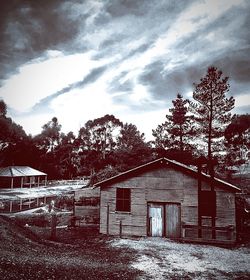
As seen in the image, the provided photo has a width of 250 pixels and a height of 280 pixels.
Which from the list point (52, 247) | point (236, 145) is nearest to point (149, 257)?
point (52, 247)

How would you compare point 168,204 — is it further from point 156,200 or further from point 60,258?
point 60,258

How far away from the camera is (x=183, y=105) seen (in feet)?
155

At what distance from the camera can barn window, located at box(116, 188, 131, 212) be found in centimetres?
1980

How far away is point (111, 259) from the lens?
1330cm

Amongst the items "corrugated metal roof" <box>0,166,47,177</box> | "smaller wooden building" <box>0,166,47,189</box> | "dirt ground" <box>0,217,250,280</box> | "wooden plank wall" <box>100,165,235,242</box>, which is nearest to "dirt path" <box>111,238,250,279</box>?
"dirt ground" <box>0,217,250,280</box>

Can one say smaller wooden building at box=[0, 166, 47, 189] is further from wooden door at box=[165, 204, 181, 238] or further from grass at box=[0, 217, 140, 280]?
wooden door at box=[165, 204, 181, 238]

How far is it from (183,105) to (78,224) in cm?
3199

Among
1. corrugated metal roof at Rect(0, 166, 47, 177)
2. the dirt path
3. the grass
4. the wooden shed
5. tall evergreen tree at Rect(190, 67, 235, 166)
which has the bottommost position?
the dirt path

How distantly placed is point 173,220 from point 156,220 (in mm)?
1204

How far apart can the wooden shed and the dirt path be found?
142 centimetres

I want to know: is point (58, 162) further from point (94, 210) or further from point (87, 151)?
point (94, 210)

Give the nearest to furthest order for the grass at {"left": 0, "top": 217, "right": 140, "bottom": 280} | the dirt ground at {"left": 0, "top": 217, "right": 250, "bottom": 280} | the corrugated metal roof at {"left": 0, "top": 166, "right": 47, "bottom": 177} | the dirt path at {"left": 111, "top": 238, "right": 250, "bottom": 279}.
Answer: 1. the grass at {"left": 0, "top": 217, "right": 140, "bottom": 280}
2. the dirt ground at {"left": 0, "top": 217, "right": 250, "bottom": 280}
3. the dirt path at {"left": 111, "top": 238, "right": 250, "bottom": 279}
4. the corrugated metal roof at {"left": 0, "top": 166, "right": 47, "bottom": 177}

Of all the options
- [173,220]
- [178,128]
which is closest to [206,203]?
[173,220]

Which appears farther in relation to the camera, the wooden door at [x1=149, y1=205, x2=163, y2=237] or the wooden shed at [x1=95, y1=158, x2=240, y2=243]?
the wooden door at [x1=149, y1=205, x2=163, y2=237]
